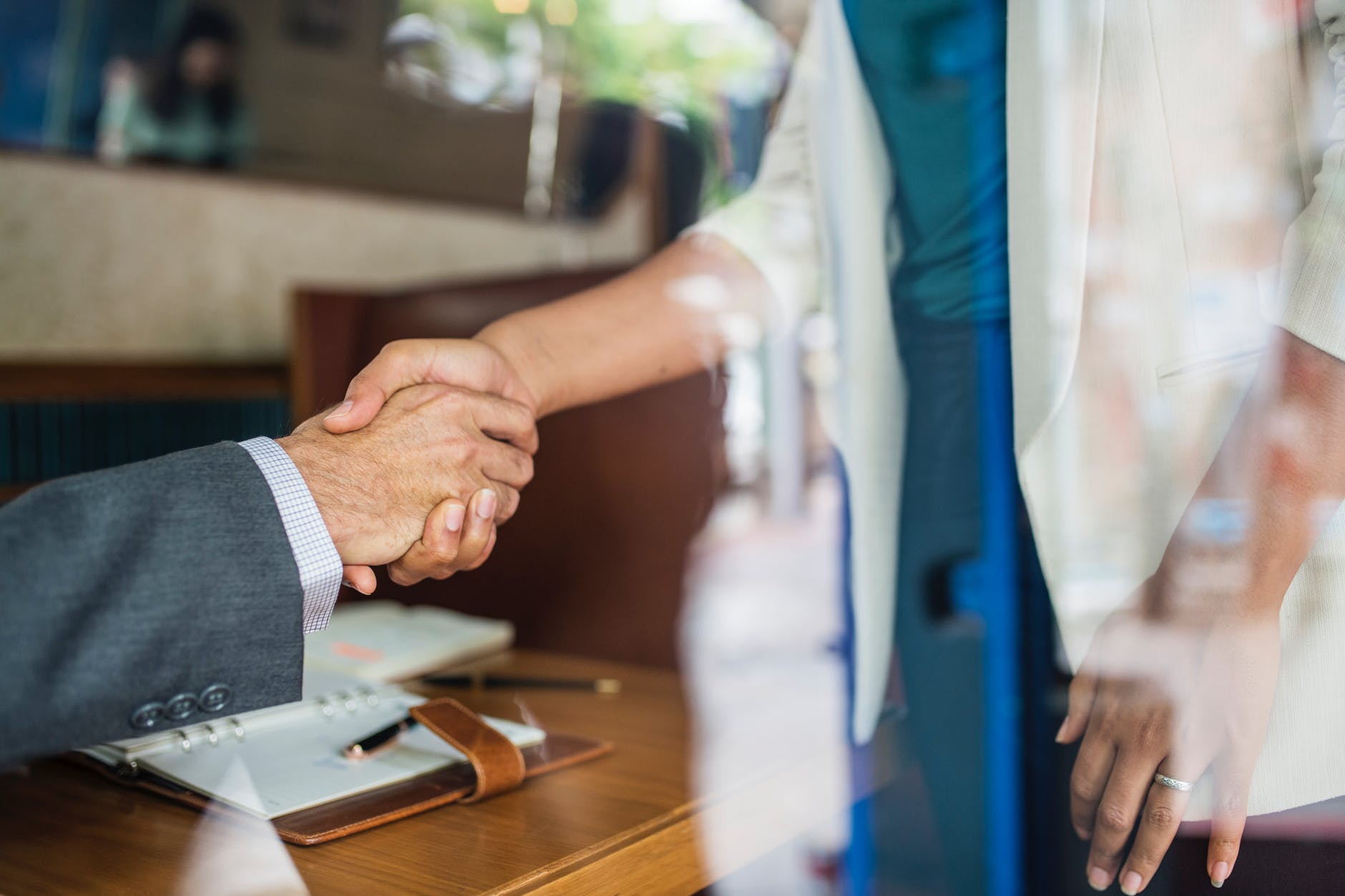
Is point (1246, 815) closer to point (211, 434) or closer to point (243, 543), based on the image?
point (243, 543)

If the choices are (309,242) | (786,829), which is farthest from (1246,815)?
(309,242)

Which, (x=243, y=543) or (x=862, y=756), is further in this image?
(x=862, y=756)

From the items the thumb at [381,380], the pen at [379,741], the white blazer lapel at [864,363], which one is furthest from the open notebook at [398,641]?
the white blazer lapel at [864,363]

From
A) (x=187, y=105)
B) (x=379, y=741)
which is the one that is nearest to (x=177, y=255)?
(x=187, y=105)

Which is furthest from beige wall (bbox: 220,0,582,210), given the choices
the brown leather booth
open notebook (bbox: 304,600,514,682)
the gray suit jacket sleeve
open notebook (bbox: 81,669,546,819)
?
the gray suit jacket sleeve

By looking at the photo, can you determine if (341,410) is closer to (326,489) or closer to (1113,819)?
(326,489)

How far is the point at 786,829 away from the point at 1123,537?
31 centimetres

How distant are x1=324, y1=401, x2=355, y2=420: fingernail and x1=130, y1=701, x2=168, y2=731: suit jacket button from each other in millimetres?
210

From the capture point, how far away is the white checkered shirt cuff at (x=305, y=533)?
561 millimetres

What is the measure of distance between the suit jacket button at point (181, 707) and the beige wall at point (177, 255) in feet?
3.23

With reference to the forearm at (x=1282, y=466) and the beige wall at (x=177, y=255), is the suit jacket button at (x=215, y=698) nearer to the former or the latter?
the forearm at (x=1282, y=466)

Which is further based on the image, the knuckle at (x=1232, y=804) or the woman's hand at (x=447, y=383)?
the woman's hand at (x=447, y=383)

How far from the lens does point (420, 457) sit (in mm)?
696

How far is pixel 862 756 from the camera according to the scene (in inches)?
30.6
